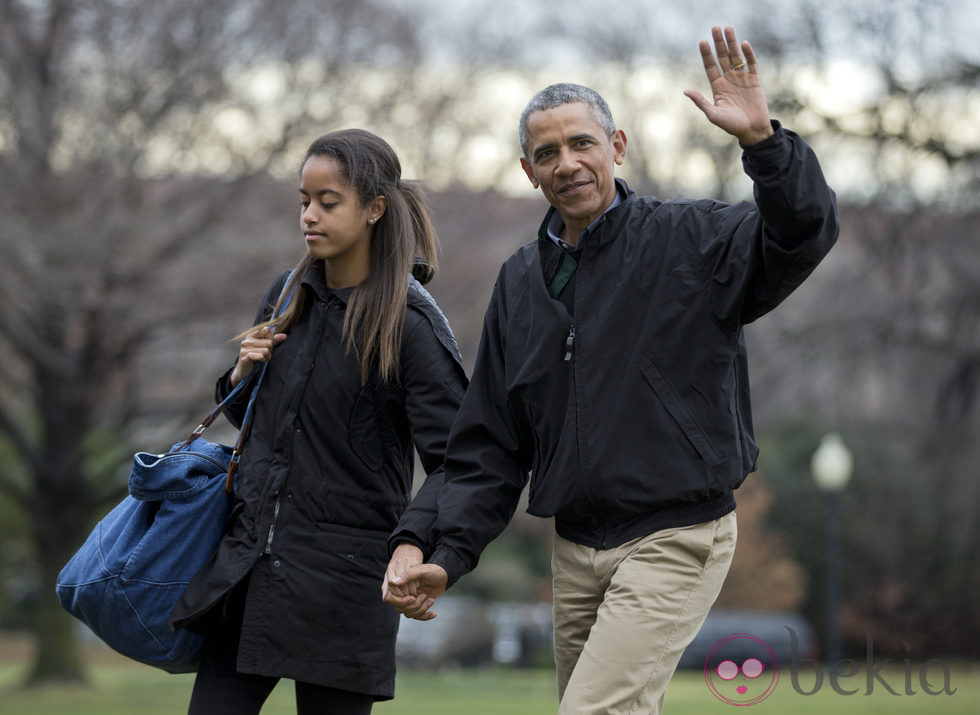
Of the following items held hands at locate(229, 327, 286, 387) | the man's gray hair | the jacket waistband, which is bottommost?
the jacket waistband

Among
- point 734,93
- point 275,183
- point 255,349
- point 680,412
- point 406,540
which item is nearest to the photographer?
point 734,93

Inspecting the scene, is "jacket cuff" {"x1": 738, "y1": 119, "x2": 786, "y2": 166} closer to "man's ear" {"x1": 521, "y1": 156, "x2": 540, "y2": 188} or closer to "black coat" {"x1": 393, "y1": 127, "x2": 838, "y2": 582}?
"black coat" {"x1": 393, "y1": 127, "x2": 838, "y2": 582}

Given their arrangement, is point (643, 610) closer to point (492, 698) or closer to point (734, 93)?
point (734, 93)

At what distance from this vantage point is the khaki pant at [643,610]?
338cm

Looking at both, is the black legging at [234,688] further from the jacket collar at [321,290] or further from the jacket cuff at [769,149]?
the jacket cuff at [769,149]

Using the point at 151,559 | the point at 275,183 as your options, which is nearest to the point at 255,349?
the point at 151,559

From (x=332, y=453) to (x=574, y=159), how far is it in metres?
1.13

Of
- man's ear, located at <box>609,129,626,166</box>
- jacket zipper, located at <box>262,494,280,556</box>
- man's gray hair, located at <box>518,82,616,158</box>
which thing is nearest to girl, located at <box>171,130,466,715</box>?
jacket zipper, located at <box>262,494,280,556</box>

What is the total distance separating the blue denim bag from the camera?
3.84 metres

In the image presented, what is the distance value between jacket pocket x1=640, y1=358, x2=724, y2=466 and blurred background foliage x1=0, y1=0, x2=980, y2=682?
1061 cm

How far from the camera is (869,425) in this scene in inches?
1203

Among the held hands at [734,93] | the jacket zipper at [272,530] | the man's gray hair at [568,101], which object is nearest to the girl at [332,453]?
the jacket zipper at [272,530]

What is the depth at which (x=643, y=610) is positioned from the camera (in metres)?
3.42

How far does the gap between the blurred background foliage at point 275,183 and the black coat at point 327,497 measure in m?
10.1
